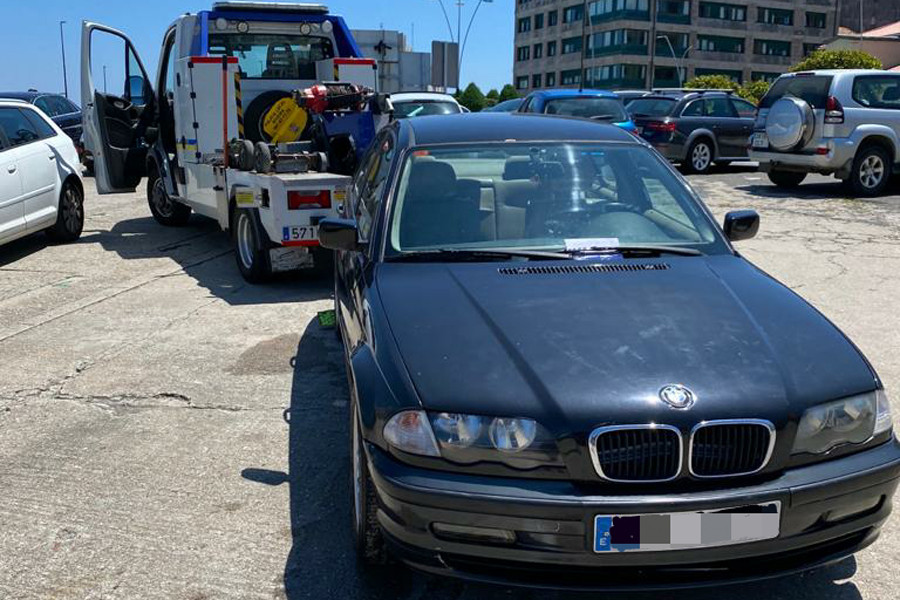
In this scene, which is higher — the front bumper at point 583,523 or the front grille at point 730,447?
the front grille at point 730,447

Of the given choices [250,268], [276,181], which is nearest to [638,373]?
[276,181]

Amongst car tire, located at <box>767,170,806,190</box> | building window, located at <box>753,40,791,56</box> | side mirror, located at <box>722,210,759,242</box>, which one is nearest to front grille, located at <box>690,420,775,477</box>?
side mirror, located at <box>722,210,759,242</box>

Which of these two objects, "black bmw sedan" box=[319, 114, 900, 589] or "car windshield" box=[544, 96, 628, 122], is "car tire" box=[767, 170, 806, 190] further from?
"black bmw sedan" box=[319, 114, 900, 589]

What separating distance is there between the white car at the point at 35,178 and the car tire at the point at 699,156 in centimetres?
1171

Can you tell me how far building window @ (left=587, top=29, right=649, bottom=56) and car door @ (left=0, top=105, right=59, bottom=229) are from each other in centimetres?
7603

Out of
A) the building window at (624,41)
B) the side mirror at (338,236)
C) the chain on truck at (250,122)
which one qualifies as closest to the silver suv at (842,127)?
the chain on truck at (250,122)

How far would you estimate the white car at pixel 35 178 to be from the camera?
9016 millimetres

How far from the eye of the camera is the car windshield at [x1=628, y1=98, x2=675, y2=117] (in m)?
17.7

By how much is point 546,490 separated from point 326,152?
6523 millimetres

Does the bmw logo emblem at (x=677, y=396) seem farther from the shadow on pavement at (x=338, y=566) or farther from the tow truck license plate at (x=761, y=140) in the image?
the tow truck license plate at (x=761, y=140)

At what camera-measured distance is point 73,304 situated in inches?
292

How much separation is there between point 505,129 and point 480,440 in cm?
227

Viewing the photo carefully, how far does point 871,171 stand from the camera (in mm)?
13477

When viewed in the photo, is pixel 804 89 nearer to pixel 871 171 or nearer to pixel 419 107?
pixel 871 171
